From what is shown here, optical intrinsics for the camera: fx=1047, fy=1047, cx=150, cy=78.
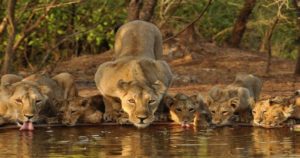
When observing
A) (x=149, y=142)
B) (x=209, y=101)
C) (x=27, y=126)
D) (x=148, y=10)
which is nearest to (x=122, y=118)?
(x=209, y=101)

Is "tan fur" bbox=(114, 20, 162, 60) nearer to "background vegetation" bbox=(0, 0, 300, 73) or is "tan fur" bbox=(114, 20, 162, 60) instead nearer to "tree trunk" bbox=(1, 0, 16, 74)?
"tree trunk" bbox=(1, 0, 16, 74)

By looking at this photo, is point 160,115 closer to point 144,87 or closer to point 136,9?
point 144,87

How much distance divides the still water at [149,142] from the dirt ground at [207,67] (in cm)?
635

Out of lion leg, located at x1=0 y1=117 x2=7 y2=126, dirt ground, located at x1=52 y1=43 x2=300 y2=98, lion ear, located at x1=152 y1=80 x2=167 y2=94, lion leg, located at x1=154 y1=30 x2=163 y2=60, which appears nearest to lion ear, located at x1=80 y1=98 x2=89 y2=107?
lion ear, located at x1=152 y1=80 x2=167 y2=94

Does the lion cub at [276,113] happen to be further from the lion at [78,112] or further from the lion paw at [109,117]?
the lion at [78,112]

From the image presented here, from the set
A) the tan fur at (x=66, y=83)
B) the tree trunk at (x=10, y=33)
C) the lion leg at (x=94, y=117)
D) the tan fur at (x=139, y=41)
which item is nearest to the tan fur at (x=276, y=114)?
the lion leg at (x=94, y=117)

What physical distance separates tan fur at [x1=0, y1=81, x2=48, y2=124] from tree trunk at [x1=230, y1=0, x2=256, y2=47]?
1190cm

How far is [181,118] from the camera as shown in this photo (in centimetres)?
1262

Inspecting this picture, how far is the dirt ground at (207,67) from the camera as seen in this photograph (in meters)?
19.5

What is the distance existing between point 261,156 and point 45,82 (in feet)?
15.4

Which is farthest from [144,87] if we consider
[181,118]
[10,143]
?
[10,143]

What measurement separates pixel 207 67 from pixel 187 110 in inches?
350

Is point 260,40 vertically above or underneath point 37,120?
above

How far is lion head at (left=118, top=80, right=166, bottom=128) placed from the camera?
1196 centimetres
